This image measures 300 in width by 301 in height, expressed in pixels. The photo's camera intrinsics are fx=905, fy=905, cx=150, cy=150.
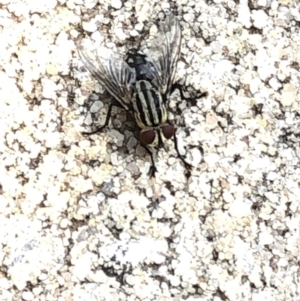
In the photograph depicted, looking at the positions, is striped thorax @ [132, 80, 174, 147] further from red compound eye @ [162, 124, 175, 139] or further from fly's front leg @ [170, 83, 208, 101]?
fly's front leg @ [170, 83, 208, 101]

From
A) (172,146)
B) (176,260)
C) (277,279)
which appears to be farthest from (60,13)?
(277,279)

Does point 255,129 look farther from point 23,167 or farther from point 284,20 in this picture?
point 23,167

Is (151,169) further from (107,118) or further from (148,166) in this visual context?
(107,118)

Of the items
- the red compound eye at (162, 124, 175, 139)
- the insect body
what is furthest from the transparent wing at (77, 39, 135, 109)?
the red compound eye at (162, 124, 175, 139)

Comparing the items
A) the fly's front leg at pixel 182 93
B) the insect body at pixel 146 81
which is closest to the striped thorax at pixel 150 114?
the insect body at pixel 146 81

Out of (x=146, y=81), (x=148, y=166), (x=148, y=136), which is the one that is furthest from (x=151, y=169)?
(x=146, y=81)

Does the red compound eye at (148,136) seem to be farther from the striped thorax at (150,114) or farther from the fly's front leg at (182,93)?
the fly's front leg at (182,93)

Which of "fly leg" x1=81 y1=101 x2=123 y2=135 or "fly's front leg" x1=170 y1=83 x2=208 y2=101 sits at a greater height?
"fly's front leg" x1=170 y1=83 x2=208 y2=101

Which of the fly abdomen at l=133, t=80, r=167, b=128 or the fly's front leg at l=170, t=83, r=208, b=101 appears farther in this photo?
the fly's front leg at l=170, t=83, r=208, b=101
